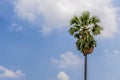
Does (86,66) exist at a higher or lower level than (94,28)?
lower

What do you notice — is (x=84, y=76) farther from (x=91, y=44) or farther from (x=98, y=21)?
(x=98, y=21)

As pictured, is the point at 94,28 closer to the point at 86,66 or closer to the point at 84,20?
the point at 84,20

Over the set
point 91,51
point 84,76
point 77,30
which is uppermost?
point 77,30

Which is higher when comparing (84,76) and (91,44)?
(91,44)

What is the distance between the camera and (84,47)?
194 ft

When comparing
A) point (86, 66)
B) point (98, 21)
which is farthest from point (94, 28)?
point (86, 66)

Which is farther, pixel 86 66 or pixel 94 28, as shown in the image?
pixel 94 28

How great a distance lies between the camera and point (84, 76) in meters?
56.4

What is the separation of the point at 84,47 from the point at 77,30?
12.1ft

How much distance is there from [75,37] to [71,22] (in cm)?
303

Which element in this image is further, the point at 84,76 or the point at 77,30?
the point at 77,30

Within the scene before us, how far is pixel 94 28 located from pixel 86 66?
7904 millimetres

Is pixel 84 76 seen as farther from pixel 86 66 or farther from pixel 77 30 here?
pixel 77 30

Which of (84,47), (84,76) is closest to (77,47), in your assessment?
(84,47)
